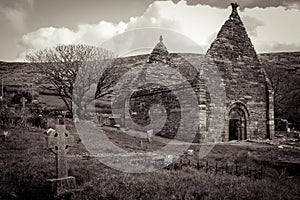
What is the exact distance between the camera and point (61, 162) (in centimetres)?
807

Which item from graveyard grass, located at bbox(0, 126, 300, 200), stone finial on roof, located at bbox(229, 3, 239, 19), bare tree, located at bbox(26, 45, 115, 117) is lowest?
graveyard grass, located at bbox(0, 126, 300, 200)

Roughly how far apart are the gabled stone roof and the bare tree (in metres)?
14.2

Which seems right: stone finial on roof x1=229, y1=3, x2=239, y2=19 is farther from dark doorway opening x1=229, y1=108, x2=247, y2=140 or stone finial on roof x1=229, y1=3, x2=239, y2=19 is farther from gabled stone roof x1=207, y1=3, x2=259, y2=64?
dark doorway opening x1=229, y1=108, x2=247, y2=140

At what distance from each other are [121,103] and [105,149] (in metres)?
14.5

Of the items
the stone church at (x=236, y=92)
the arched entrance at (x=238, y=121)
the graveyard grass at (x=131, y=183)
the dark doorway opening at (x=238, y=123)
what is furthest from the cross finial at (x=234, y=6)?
the graveyard grass at (x=131, y=183)

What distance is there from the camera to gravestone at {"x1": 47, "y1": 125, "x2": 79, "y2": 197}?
24.0 ft

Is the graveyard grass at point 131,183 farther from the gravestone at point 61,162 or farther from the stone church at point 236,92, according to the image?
the stone church at point 236,92

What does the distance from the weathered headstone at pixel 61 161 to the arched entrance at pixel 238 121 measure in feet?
51.9

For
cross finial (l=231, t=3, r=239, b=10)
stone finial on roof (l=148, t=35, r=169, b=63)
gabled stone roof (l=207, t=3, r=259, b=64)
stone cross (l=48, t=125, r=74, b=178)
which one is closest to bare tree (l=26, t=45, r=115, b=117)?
stone finial on roof (l=148, t=35, r=169, b=63)

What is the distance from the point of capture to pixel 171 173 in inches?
375

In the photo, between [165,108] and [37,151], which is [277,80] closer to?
[165,108]

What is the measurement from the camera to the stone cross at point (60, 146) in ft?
26.0

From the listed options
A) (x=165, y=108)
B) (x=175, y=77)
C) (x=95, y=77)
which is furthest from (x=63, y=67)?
(x=165, y=108)

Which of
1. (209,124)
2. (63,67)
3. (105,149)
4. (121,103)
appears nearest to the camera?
(105,149)
